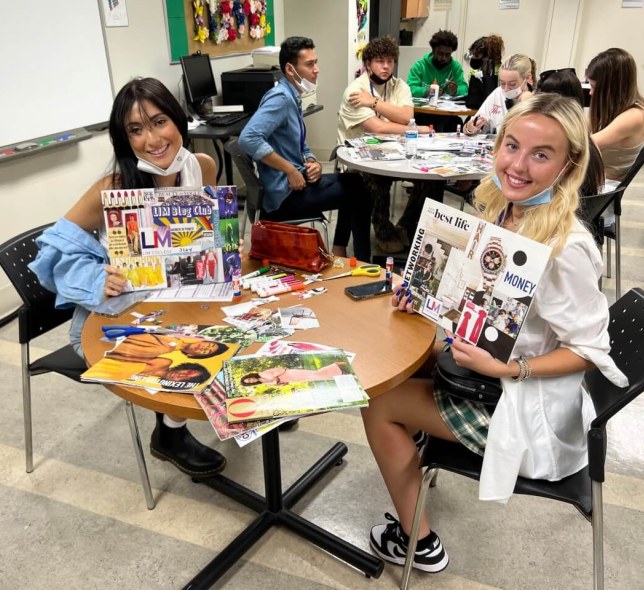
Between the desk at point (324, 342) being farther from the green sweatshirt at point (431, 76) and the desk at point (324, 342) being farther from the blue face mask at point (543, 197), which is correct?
the green sweatshirt at point (431, 76)

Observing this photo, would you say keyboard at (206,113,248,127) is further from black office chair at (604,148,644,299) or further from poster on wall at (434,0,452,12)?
poster on wall at (434,0,452,12)

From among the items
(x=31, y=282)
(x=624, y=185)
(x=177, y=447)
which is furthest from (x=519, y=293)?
(x=624, y=185)

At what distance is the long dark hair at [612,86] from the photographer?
2.84 metres

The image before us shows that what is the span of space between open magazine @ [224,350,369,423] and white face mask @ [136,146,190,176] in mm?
796

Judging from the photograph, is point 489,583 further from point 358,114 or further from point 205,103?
point 205,103

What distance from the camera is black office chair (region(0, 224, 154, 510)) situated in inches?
68.3

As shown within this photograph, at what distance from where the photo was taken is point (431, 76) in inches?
204

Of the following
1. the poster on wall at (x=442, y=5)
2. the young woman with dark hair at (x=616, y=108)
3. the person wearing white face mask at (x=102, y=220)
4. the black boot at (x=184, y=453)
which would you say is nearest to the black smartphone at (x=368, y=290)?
the person wearing white face mask at (x=102, y=220)

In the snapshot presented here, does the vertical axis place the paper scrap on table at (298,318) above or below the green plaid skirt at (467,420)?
above

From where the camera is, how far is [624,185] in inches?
104

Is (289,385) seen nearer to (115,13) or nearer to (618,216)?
(618,216)

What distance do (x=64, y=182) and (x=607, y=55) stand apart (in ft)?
10.4

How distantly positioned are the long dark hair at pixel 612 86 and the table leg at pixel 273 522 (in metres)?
2.46

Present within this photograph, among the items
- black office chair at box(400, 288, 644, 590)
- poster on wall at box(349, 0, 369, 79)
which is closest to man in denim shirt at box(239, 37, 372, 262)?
black office chair at box(400, 288, 644, 590)
